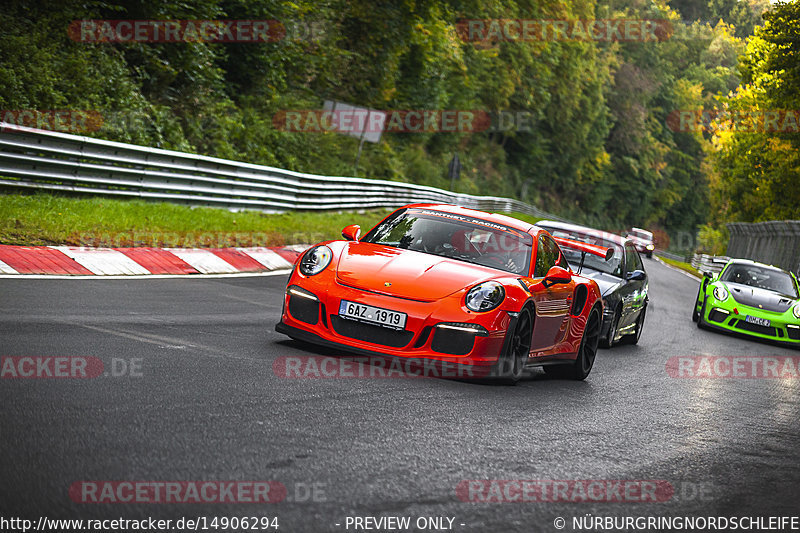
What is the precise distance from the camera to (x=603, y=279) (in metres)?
12.0

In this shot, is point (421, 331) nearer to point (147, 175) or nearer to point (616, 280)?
point (616, 280)

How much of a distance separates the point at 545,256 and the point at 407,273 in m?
1.77

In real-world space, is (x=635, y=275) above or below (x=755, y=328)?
above

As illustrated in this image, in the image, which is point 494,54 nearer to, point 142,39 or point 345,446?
point 142,39

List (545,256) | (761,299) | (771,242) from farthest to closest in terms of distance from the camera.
Result: (771,242), (761,299), (545,256)

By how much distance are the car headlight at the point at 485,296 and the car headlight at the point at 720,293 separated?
10.6m

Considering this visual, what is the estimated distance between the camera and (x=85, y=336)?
6.97 meters

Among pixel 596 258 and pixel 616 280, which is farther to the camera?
pixel 596 258

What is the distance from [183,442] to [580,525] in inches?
71.9

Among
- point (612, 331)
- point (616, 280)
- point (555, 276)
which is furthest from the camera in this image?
point (616, 280)

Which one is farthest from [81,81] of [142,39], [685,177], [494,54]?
[685,177]

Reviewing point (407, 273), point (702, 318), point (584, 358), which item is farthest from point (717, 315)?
point (407, 273)

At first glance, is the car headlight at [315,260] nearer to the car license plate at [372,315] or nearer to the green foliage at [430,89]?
the car license plate at [372,315]

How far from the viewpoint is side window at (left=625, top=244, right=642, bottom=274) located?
41.7 ft
